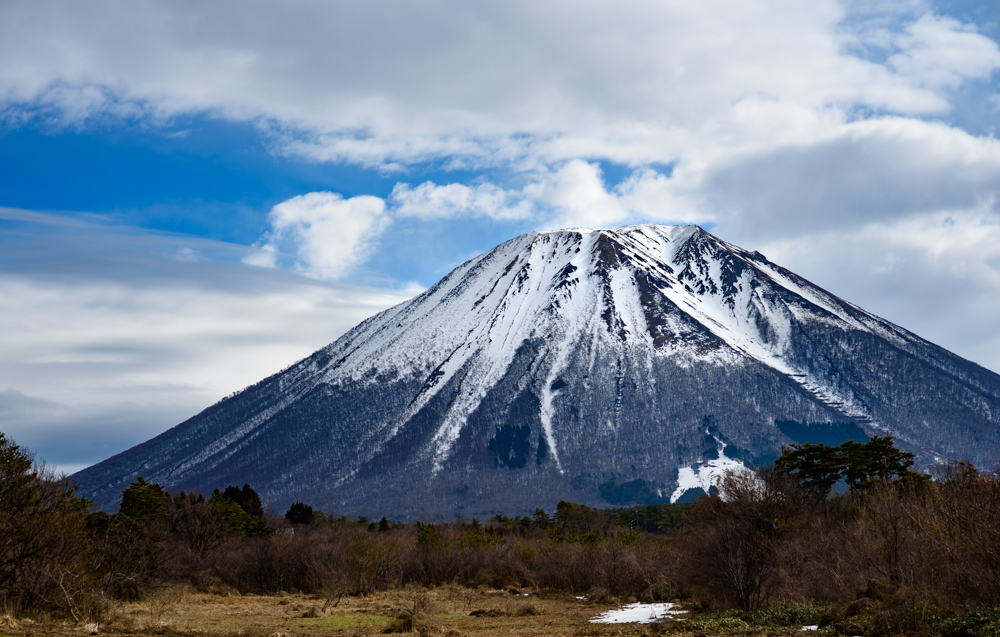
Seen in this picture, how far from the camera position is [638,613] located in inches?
1518

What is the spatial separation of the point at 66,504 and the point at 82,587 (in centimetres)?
304

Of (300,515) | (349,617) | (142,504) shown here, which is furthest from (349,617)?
(300,515)

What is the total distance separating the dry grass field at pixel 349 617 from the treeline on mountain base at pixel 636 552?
1.72m

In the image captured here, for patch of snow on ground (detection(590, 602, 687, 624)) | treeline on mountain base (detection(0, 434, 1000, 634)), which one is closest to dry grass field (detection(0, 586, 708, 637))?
patch of snow on ground (detection(590, 602, 687, 624))

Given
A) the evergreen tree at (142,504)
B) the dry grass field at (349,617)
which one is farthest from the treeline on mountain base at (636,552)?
the dry grass field at (349,617)

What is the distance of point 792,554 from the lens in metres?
30.1

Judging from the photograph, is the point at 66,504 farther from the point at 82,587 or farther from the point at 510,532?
the point at 510,532

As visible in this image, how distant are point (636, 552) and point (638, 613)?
1827cm

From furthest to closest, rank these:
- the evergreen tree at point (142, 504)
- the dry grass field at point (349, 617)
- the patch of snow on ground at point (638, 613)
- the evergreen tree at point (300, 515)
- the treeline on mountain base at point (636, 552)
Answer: the evergreen tree at point (300, 515)
the evergreen tree at point (142, 504)
the patch of snow on ground at point (638, 613)
the dry grass field at point (349, 617)
the treeline on mountain base at point (636, 552)

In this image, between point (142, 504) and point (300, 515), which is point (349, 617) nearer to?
point (142, 504)

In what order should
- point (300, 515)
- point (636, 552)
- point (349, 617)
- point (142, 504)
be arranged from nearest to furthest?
point (349, 617) → point (142, 504) → point (636, 552) → point (300, 515)

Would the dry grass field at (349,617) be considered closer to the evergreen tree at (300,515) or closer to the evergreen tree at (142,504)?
the evergreen tree at (142,504)

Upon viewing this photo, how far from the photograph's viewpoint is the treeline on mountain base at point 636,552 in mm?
21266

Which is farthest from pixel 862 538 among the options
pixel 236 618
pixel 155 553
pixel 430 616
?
pixel 155 553
